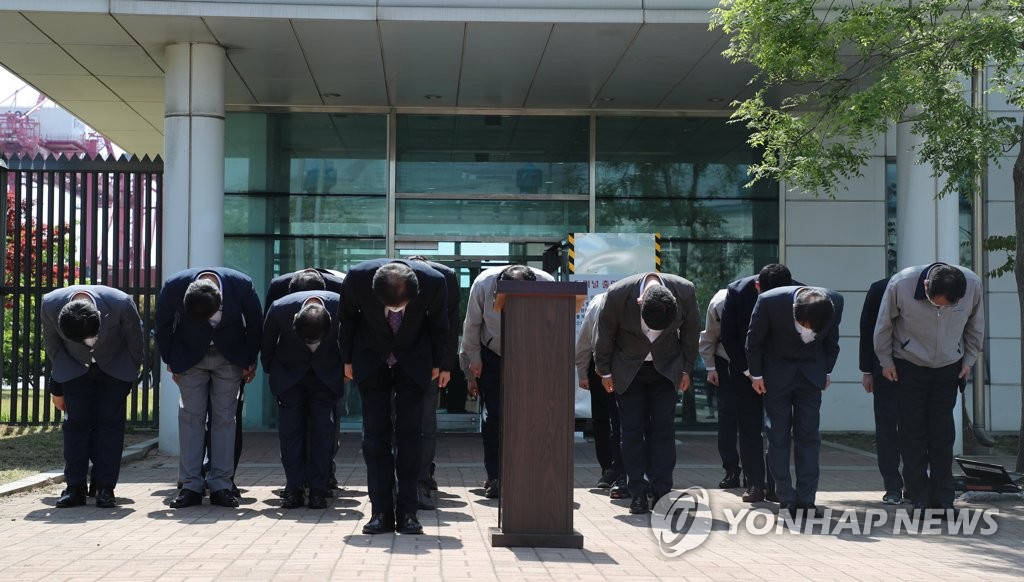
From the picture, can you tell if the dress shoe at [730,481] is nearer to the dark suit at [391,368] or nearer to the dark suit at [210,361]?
the dark suit at [391,368]

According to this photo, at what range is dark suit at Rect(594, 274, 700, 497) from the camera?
774 cm

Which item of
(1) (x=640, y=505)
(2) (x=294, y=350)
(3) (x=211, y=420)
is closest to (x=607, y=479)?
(1) (x=640, y=505)

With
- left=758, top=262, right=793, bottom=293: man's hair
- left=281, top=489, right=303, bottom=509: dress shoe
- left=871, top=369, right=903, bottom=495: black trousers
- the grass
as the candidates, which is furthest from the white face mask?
the grass

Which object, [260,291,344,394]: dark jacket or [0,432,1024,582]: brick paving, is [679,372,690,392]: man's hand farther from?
[260,291,344,394]: dark jacket

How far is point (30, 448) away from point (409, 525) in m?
6.44

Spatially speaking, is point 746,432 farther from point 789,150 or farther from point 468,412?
point 468,412

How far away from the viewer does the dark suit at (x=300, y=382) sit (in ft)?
26.0

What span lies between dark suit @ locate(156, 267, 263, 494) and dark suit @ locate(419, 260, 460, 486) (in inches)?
50.7

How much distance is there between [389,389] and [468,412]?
8.03 meters

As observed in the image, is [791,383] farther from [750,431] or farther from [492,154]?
[492,154]

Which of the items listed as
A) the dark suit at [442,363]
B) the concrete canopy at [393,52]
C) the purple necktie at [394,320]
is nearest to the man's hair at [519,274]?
the dark suit at [442,363]

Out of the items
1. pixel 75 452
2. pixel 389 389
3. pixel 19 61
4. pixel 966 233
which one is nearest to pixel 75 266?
pixel 19 61

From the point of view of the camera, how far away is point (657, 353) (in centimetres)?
774

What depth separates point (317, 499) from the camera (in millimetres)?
7926
